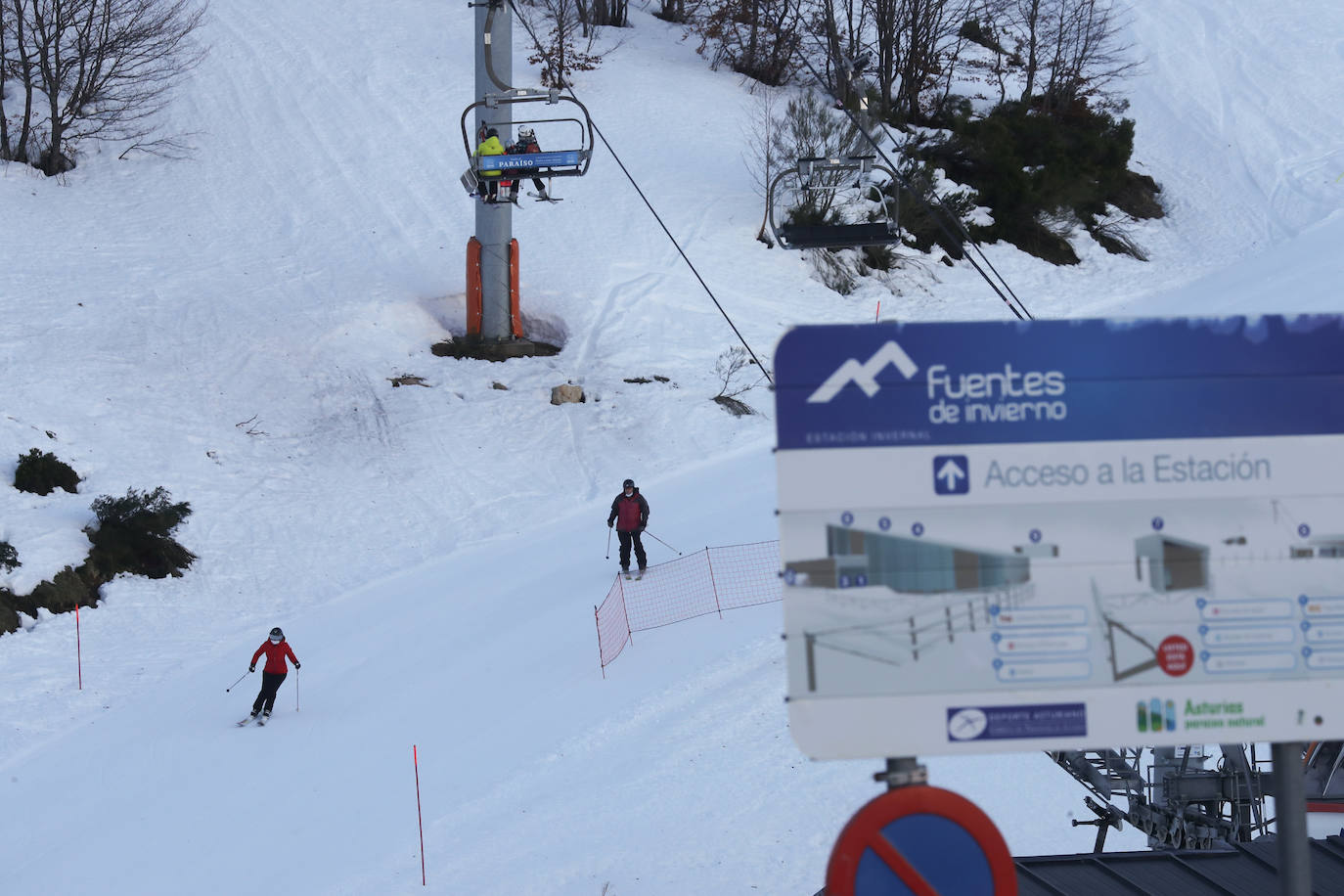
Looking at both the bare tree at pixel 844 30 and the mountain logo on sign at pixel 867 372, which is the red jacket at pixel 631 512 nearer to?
the mountain logo on sign at pixel 867 372

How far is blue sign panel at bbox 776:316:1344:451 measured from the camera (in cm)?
355

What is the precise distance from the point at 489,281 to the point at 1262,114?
2980 centimetres

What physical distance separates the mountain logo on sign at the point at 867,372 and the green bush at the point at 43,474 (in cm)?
1740

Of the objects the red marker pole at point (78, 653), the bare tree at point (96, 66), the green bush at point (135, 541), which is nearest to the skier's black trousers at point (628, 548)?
the green bush at point (135, 541)

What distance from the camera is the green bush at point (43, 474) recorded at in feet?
59.1

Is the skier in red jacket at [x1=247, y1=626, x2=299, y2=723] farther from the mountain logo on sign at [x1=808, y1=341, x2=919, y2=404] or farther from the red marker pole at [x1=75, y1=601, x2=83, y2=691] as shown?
the mountain logo on sign at [x1=808, y1=341, x2=919, y2=404]

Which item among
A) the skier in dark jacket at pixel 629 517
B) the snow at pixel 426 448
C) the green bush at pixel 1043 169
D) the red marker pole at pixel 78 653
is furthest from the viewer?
the green bush at pixel 1043 169

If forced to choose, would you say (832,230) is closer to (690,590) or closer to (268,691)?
(690,590)

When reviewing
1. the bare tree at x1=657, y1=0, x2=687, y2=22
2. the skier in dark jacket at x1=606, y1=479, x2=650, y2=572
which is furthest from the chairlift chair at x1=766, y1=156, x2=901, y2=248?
the bare tree at x1=657, y1=0, x2=687, y2=22

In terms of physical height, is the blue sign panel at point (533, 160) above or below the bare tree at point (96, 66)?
below

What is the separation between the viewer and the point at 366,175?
3206 cm

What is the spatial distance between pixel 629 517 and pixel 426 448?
651cm

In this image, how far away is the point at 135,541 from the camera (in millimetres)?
17438

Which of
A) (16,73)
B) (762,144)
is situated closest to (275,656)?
(762,144)
